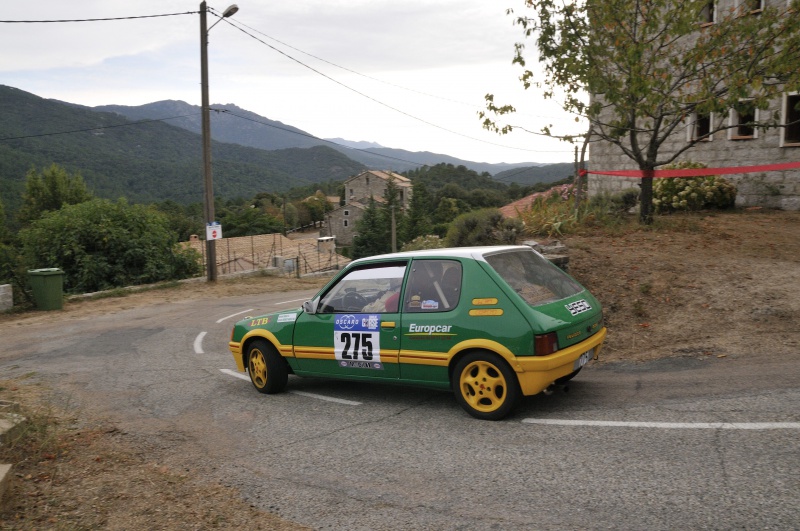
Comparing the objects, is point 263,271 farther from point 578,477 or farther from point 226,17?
point 578,477

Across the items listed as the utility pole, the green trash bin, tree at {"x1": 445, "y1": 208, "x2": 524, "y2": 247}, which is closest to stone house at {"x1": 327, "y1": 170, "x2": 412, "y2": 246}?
the utility pole

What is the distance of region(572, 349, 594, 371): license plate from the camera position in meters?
5.60

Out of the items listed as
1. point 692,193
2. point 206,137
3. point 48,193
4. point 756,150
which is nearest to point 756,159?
point 756,150

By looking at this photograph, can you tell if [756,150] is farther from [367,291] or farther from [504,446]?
[504,446]

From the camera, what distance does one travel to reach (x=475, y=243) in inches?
504

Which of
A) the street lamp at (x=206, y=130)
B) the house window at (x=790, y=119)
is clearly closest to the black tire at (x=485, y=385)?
the house window at (x=790, y=119)

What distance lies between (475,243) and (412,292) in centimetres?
684

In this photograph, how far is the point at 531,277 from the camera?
6047mm

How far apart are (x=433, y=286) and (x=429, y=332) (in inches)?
18.6

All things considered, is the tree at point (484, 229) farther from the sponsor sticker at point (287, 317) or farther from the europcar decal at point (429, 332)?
the europcar decal at point (429, 332)

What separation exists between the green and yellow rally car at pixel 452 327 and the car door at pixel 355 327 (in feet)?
0.04

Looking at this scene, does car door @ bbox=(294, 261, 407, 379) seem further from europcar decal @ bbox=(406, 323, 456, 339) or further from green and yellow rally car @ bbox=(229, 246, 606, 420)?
europcar decal @ bbox=(406, 323, 456, 339)

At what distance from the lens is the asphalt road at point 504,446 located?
150 inches

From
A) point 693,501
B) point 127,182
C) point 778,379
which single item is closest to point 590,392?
point 778,379
